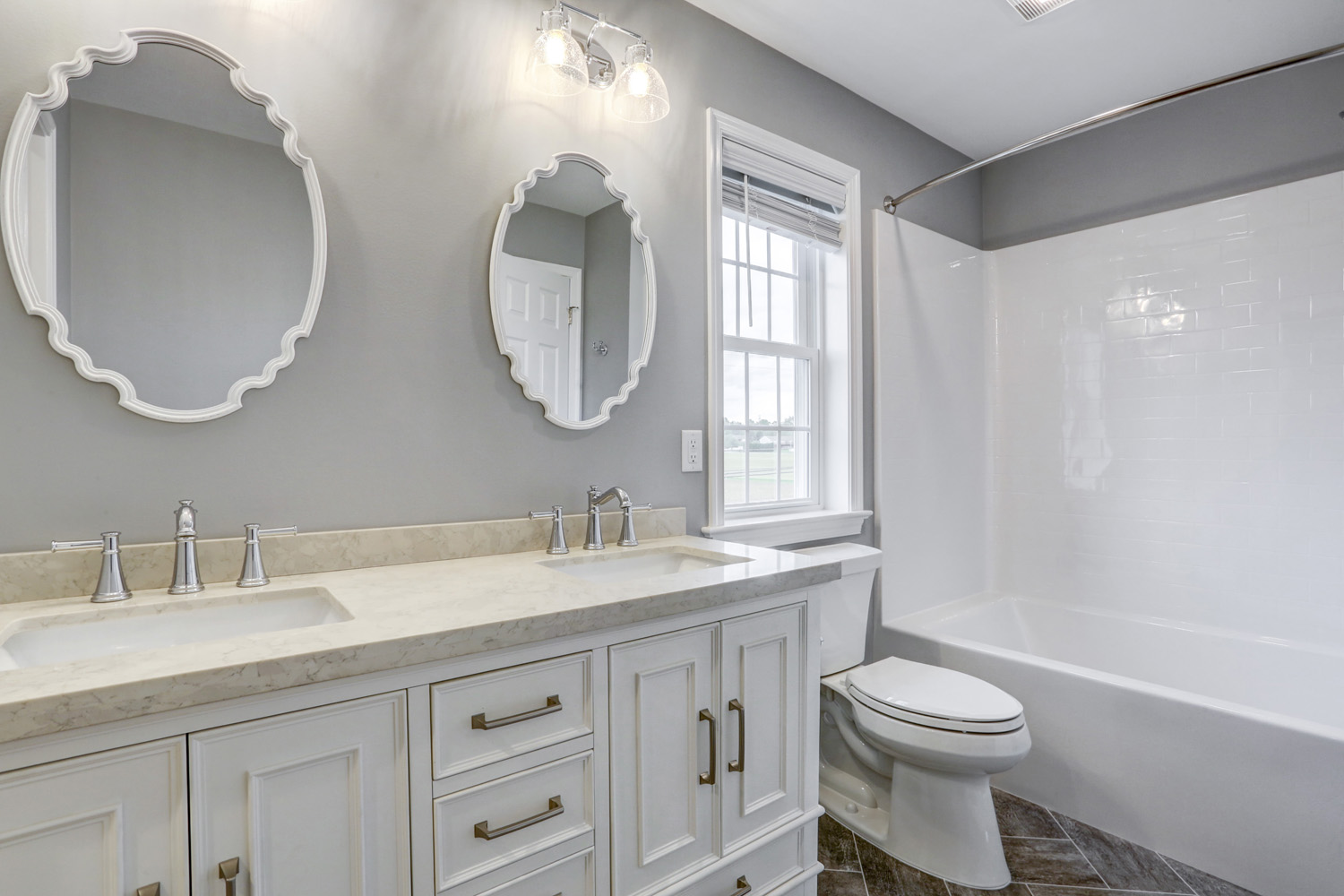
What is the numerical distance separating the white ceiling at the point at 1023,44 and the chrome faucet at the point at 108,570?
178 cm

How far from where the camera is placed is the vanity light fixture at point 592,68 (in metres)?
1.58

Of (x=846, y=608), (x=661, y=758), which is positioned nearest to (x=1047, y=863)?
(x=846, y=608)

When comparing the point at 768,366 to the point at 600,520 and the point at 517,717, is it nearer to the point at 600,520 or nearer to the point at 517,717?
the point at 600,520

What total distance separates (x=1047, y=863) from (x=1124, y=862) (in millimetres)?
216

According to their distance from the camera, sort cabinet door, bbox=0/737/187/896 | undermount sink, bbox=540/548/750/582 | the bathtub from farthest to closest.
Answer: the bathtub < undermount sink, bbox=540/548/750/582 < cabinet door, bbox=0/737/187/896

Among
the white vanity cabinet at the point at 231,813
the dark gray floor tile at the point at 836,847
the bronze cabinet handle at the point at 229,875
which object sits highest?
the white vanity cabinet at the point at 231,813

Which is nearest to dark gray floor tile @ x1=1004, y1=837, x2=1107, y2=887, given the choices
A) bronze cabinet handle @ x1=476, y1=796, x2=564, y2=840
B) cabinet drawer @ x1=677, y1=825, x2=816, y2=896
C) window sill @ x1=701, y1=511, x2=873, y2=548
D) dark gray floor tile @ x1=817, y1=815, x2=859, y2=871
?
dark gray floor tile @ x1=817, y1=815, x2=859, y2=871

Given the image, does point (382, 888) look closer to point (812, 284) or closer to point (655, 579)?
point (655, 579)

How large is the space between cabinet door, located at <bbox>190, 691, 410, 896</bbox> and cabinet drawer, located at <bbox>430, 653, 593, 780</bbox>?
61 mm

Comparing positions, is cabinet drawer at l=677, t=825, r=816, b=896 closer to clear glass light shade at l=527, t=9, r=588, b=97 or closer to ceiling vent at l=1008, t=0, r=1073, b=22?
clear glass light shade at l=527, t=9, r=588, b=97

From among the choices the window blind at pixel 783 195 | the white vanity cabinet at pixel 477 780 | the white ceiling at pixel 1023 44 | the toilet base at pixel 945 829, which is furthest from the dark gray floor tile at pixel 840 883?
the white ceiling at pixel 1023 44

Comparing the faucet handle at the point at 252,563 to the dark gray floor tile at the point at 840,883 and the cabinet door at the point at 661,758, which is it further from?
the dark gray floor tile at the point at 840,883

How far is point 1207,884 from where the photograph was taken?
1.75 m

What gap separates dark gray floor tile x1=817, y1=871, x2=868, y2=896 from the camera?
1722 mm
